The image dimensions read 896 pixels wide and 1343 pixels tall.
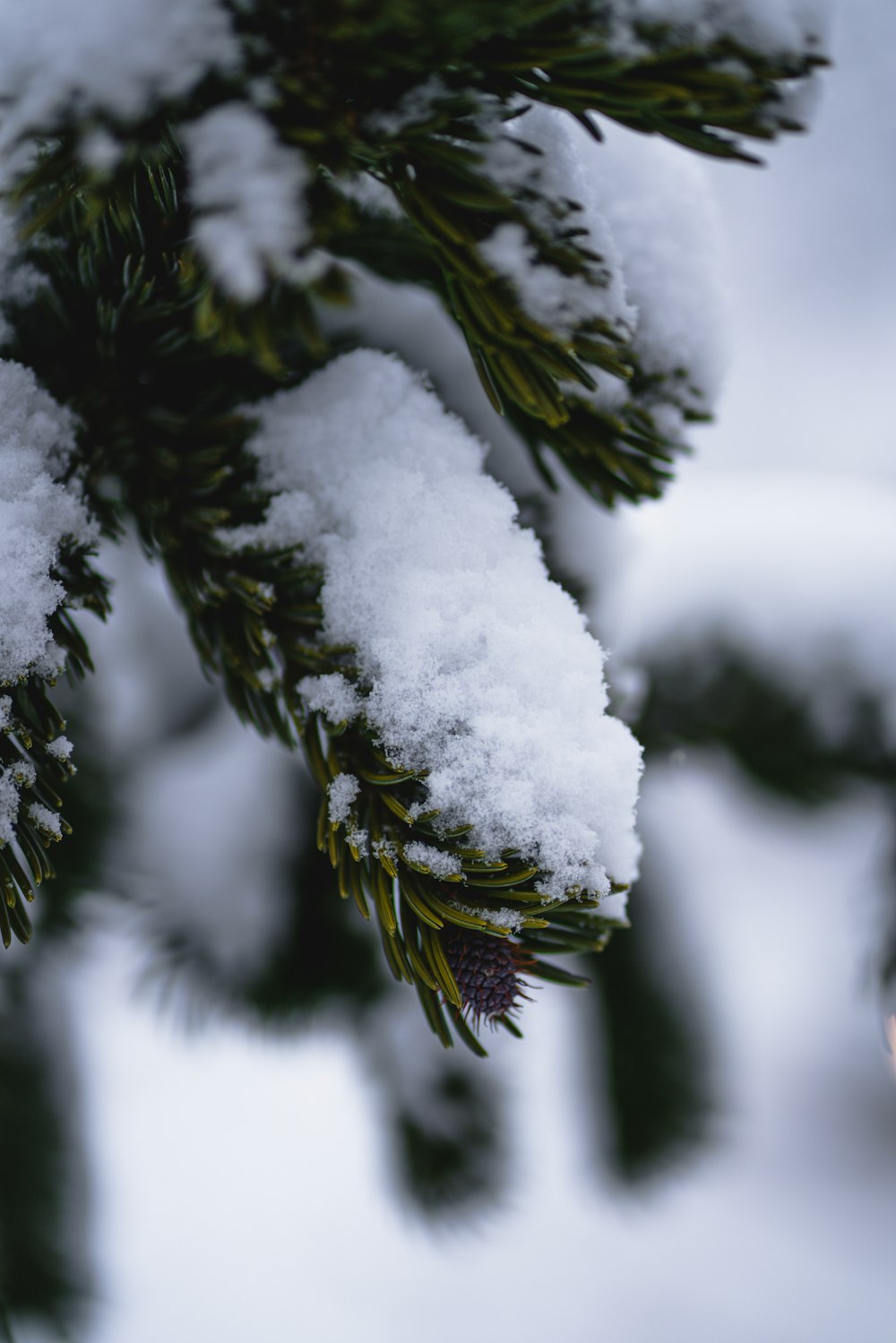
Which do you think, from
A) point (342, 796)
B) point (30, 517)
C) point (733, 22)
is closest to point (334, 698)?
point (342, 796)

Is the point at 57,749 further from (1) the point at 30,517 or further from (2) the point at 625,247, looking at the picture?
(2) the point at 625,247

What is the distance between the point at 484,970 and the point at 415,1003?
576 mm

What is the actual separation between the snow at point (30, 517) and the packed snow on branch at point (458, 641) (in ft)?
0.24

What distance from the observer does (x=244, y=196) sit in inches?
9.1

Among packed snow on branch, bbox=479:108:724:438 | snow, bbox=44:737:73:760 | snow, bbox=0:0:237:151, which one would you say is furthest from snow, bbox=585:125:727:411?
snow, bbox=44:737:73:760

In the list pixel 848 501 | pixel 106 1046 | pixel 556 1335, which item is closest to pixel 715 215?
pixel 848 501

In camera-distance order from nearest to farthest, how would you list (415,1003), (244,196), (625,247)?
(244,196) → (625,247) → (415,1003)

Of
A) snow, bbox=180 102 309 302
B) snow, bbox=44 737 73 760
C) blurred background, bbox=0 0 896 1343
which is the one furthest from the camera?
blurred background, bbox=0 0 896 1343

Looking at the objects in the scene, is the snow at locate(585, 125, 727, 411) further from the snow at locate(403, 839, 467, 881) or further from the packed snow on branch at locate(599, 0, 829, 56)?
the snow at locate(403, 839, 467, 881)

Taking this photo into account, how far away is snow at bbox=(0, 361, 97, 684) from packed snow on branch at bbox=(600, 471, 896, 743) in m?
0.47

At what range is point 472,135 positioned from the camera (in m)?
0.28

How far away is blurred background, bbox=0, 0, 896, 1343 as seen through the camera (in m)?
0.73

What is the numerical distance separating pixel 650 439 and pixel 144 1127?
77.8 inches

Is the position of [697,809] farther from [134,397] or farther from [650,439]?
[134,397]
